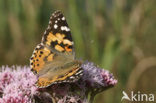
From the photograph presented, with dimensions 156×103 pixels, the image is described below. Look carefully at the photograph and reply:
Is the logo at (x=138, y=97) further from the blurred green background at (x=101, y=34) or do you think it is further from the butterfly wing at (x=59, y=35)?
the butterfly wing at (x=59, y=35)

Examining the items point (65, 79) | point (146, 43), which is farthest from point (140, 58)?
point (65, 79)

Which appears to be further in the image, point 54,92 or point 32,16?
point 32,16

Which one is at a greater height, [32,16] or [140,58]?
[32,16]

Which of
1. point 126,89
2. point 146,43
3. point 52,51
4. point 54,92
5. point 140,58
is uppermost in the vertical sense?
point 146,43

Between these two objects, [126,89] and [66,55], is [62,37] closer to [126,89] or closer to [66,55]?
[66,55]

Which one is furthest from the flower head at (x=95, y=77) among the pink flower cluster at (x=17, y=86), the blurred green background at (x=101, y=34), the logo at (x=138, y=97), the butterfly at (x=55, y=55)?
the logo at (x=138, y=97)

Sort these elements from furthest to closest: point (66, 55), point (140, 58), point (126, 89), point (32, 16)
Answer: point (32, 16)
point (140, 58)
point (126, 89)
point (66, 55)

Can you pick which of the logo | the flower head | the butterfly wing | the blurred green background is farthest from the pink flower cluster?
the logo
